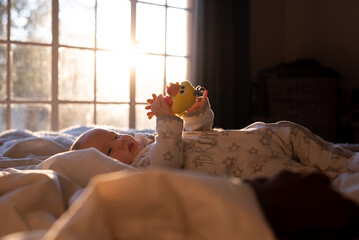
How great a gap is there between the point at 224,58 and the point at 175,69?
0.51 meters

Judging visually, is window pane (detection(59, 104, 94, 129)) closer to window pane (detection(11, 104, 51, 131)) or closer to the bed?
→ window pane (detection(11, 104, 51, 131))

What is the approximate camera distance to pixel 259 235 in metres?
0.49

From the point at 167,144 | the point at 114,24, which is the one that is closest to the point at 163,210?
the point at 167,144

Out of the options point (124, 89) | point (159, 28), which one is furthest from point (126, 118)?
point (159, 28)

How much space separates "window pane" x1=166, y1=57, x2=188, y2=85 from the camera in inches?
158

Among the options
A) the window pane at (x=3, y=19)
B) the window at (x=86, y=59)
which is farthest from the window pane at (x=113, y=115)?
the window pane at (x=3, y=19)

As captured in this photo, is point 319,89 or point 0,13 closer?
point 0,13

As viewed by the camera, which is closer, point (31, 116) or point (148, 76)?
point (31, 116)

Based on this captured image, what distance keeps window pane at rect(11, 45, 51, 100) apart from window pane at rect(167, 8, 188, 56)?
1.23 m

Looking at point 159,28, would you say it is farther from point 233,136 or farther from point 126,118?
point 233,136

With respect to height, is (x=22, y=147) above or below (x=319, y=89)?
below

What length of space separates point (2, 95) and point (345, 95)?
2955mm

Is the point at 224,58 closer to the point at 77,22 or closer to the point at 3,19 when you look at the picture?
the point at 77,22

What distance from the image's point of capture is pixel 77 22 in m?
3.49
